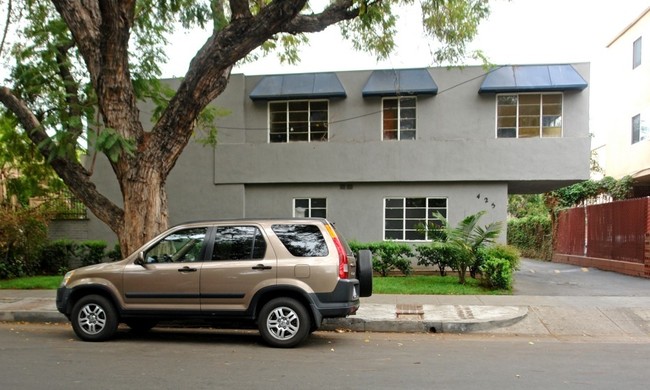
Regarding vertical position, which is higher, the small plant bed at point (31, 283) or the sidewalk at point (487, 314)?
the sidewalk at point (487, 314)

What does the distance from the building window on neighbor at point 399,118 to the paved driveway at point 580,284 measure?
519 cm

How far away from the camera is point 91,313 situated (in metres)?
7.25

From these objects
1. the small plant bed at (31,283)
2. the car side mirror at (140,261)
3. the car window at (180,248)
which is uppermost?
the car window at (180,248)

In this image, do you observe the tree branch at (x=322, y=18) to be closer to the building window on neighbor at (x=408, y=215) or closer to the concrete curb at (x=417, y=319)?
the concrete curb at (x=417, y=319)

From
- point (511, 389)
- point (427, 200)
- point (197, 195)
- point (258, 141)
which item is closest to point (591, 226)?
point (427, 200)

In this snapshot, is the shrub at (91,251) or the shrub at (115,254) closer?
the shrub at (115,254)

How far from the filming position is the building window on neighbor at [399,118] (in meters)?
15.3

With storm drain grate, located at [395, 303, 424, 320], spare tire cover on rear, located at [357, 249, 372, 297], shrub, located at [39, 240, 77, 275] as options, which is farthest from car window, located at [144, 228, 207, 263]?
shrub, located at [39, 240, 77, 275]

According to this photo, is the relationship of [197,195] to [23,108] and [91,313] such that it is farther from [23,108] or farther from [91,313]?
[91,313]

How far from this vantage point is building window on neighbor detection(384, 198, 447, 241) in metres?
15.0

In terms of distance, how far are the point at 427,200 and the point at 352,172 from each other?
2342mm

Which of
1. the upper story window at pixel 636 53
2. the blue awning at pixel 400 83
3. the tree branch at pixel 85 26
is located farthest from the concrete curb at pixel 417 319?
the upper story window at pixel 636 53

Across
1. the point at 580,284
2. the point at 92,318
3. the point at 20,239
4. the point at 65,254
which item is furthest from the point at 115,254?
the point at 580,284

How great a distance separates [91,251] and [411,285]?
373 inches
